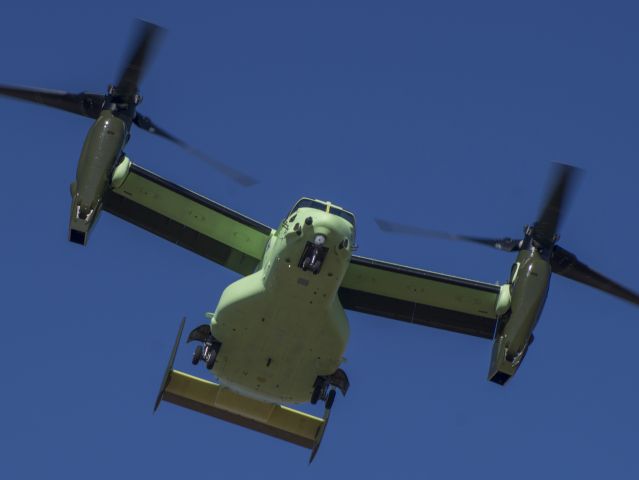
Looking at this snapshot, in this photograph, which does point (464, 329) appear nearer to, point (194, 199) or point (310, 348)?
point (310, 348)

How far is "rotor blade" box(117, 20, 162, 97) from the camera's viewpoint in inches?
957

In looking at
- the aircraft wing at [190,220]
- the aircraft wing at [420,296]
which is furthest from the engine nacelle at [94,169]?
the aircraft wing at [420,296]

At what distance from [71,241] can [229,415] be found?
4.33m

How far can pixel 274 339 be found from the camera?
75.8 feet

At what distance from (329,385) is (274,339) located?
1.72m

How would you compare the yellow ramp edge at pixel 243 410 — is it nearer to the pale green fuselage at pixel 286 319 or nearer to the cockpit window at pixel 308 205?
the pale green fuselage at pixel 286 319

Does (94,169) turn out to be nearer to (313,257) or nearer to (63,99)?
(63,99)

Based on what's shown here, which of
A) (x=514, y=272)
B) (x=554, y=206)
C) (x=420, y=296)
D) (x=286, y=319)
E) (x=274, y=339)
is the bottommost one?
(x=274, y=339)

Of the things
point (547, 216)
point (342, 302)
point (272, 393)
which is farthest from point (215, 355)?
point (547, 216)

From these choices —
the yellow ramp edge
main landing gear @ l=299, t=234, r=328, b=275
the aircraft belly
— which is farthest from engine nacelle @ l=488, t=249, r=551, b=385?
main landing gear @ l=299, t=234, r=328, b=275

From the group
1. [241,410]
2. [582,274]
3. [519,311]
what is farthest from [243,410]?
[582,274]

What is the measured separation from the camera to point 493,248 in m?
25.0

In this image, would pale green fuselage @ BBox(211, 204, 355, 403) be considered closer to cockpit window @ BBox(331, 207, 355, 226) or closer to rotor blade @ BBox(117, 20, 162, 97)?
cockpit window @ BBox(331, 207, 355, 226)

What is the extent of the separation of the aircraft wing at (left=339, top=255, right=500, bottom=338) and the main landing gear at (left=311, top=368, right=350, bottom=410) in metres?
1.74
